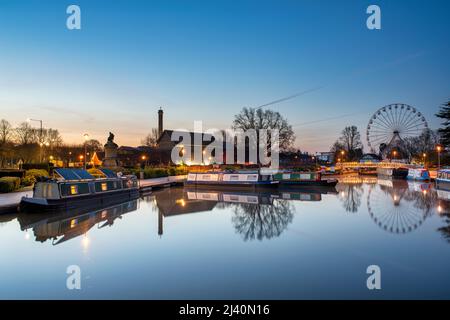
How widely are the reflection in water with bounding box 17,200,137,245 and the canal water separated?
0.12ft

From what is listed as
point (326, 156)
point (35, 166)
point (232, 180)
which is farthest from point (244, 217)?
point (326, 156)

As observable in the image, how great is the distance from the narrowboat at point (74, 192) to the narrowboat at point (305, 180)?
16.3 m

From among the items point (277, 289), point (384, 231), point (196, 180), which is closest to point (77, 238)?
point (277, 289)

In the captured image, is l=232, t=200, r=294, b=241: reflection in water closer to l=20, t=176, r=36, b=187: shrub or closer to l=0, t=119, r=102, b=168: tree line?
l=20, t=176, r=36, b=187: shrub

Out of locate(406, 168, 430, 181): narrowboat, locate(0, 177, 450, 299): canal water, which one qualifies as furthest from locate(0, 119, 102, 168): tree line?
locate(406, 168, 430, 181): narrowboat

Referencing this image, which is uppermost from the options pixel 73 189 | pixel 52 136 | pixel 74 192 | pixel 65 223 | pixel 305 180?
pixel 52 136

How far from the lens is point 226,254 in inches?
362

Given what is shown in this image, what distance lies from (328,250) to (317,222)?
4.65 metres

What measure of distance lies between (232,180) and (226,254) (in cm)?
2034

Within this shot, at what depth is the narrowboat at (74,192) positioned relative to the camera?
48.9 ft

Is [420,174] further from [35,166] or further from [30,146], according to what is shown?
[30,146]

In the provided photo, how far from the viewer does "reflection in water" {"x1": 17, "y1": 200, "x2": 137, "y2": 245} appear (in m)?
11.3

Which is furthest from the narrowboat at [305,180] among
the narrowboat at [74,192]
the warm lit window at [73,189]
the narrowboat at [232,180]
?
the warm lit window at [73,189]
